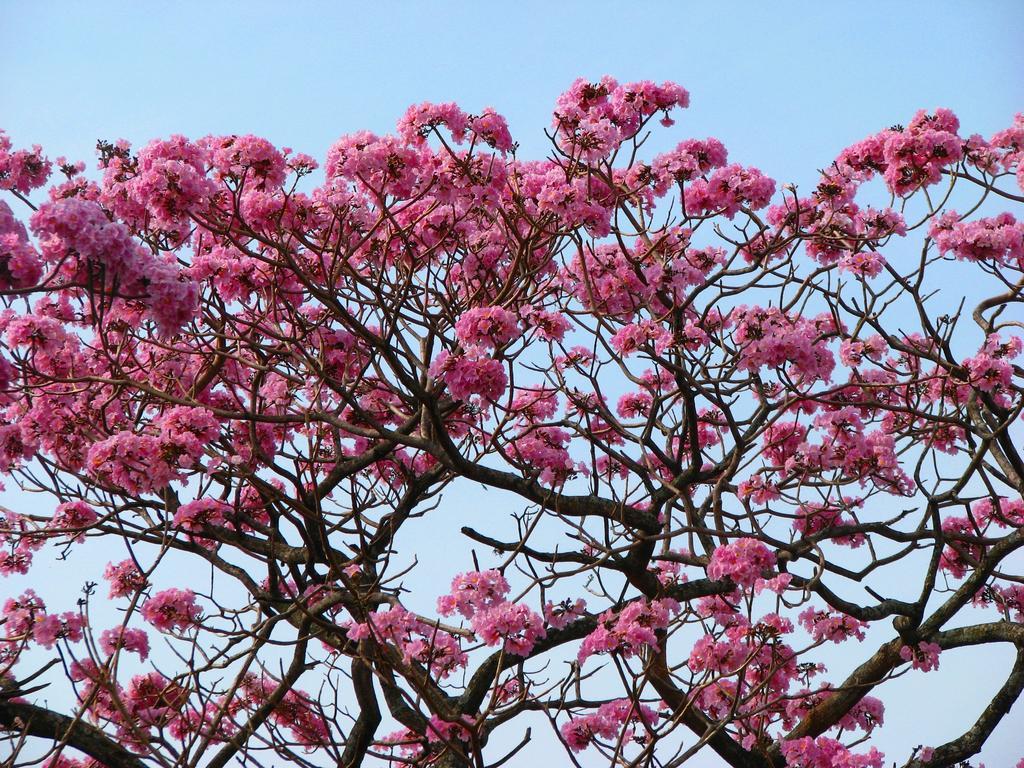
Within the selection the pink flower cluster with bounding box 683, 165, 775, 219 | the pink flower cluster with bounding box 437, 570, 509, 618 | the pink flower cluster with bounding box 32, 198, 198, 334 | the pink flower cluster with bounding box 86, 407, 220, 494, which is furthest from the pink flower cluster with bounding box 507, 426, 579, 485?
the pink flower cluster with bounding box 32, 198, 198, 334

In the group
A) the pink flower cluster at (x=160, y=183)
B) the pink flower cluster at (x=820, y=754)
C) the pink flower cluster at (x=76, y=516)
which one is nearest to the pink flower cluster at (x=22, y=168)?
the pink flower cluster at (x=160, y=183)

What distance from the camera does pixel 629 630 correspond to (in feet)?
17.1

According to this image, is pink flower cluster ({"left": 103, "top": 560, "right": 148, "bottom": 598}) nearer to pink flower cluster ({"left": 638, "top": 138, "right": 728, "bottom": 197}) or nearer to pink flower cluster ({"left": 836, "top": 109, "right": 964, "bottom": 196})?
pink flower cluster ({"left": 638, "top": 138, "right": 728, "bottom": 197})

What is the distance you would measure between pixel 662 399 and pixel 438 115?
2.08 meters

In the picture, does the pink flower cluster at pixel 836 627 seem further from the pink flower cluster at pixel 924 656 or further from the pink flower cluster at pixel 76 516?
the pink flower cluster at pixel 76 516

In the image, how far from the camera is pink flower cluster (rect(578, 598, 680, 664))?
205 inches

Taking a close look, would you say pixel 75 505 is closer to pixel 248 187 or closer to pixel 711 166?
pixel 248 187

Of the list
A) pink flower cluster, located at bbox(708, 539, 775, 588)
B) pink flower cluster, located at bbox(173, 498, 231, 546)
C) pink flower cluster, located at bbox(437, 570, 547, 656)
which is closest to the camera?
pink flower cluster, located at bbox(437, 570, 547, 656)

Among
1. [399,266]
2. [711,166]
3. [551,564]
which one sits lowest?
[551,564]

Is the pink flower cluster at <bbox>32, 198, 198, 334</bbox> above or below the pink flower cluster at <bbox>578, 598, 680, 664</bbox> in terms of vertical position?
above

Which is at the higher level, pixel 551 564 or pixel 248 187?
pixel 248 187

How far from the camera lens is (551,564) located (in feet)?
18.7

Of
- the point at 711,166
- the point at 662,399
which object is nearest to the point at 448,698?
the point at 662,399

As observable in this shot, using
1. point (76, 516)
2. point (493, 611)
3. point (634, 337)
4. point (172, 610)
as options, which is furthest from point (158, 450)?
point (634, 337)
